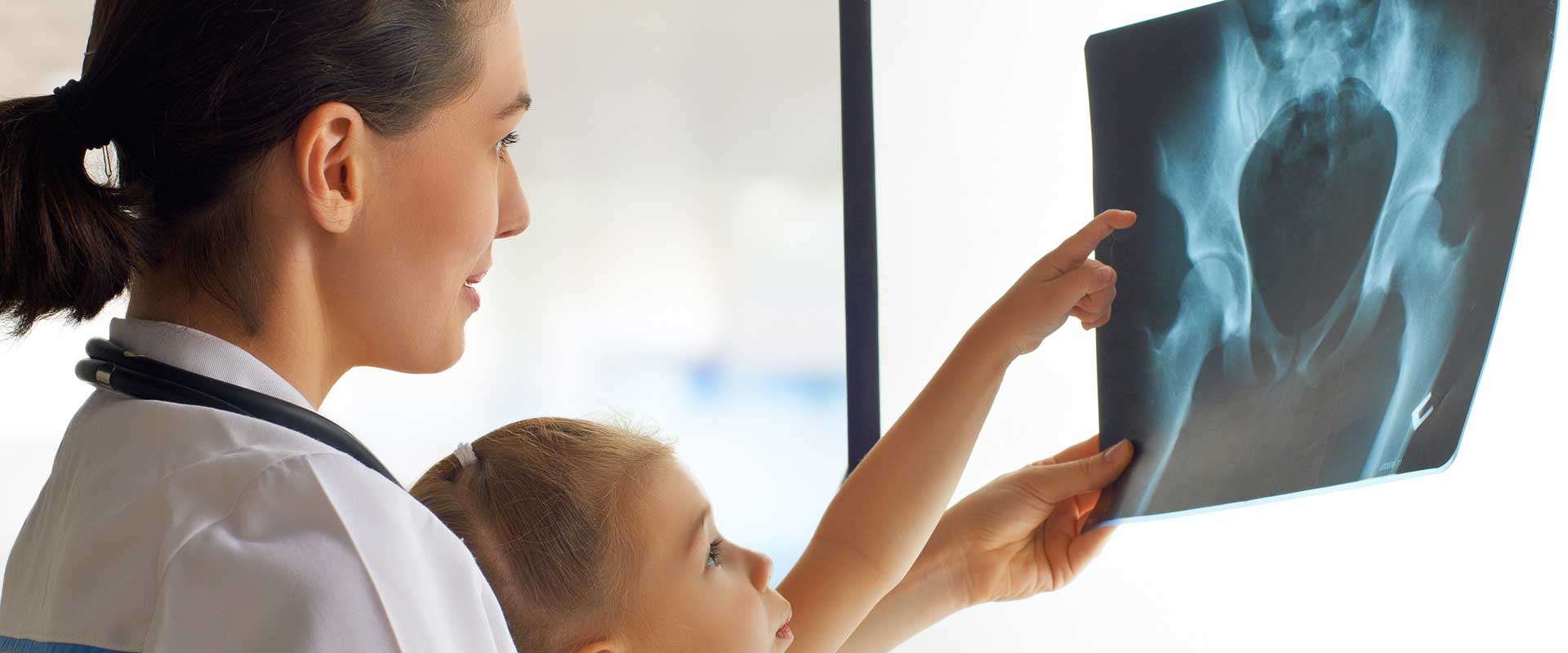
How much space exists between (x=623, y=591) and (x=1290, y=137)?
1.94 ft

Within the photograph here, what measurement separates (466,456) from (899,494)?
0.37 metres

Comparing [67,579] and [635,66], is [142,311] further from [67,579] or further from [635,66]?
[635,66]

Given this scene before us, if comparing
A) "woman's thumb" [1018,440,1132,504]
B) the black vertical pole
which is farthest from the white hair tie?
the black vertical pole

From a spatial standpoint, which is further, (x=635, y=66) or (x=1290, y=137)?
(x=635, y=66)

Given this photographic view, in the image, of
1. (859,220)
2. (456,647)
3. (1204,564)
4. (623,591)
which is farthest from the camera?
(859,220)

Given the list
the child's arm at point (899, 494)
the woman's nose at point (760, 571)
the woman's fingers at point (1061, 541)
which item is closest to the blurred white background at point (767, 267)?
the woman's fingers at point (1061, 541)

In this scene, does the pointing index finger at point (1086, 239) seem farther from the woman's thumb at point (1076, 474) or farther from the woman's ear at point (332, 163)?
the woman's ear at point (332, 163)

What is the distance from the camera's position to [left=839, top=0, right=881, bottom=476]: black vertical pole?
1413mm

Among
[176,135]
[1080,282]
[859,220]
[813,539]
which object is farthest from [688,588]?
[859,220]

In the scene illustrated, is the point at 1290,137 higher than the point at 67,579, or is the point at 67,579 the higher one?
the point at 1290,137

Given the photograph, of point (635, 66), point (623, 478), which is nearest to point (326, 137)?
point (623, 478)

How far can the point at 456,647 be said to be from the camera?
471 mm

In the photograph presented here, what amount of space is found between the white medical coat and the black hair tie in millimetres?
146

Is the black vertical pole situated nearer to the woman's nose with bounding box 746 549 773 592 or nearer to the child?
the child
